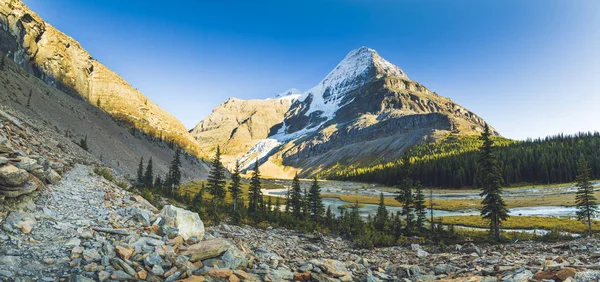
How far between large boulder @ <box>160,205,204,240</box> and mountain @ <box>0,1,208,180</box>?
32780mm

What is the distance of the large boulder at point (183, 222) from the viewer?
520 inches

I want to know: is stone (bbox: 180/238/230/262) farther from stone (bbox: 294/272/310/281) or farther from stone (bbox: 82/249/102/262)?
stone (bbox: 294/272/310/281)

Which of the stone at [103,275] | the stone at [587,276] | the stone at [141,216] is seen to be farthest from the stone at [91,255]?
the stone at [587,276]

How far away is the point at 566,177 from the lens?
13800 centimetres

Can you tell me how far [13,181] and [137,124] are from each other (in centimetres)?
20652

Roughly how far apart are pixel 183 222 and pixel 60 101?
370 feet

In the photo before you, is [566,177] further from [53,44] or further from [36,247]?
[53,44]

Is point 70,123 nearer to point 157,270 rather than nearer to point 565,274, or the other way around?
point 157,270

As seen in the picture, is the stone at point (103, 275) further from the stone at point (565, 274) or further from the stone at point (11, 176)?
the stone at point (565, 274)

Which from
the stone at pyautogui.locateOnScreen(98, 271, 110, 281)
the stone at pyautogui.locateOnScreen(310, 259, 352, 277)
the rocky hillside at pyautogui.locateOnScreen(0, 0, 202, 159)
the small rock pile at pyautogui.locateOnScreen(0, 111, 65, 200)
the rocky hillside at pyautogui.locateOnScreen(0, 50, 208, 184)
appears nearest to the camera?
the stone at pyautogui.locateOnScreen(98, 271, 110, 281)

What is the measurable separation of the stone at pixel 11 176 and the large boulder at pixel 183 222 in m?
5.33

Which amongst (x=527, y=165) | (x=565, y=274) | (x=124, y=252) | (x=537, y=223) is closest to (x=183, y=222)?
(x=124, y=252)

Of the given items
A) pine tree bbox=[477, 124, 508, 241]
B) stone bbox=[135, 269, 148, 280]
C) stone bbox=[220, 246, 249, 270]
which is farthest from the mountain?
pine tree bbox=[477, 124, 508, 241]

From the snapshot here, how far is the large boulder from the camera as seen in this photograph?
13203 mm
